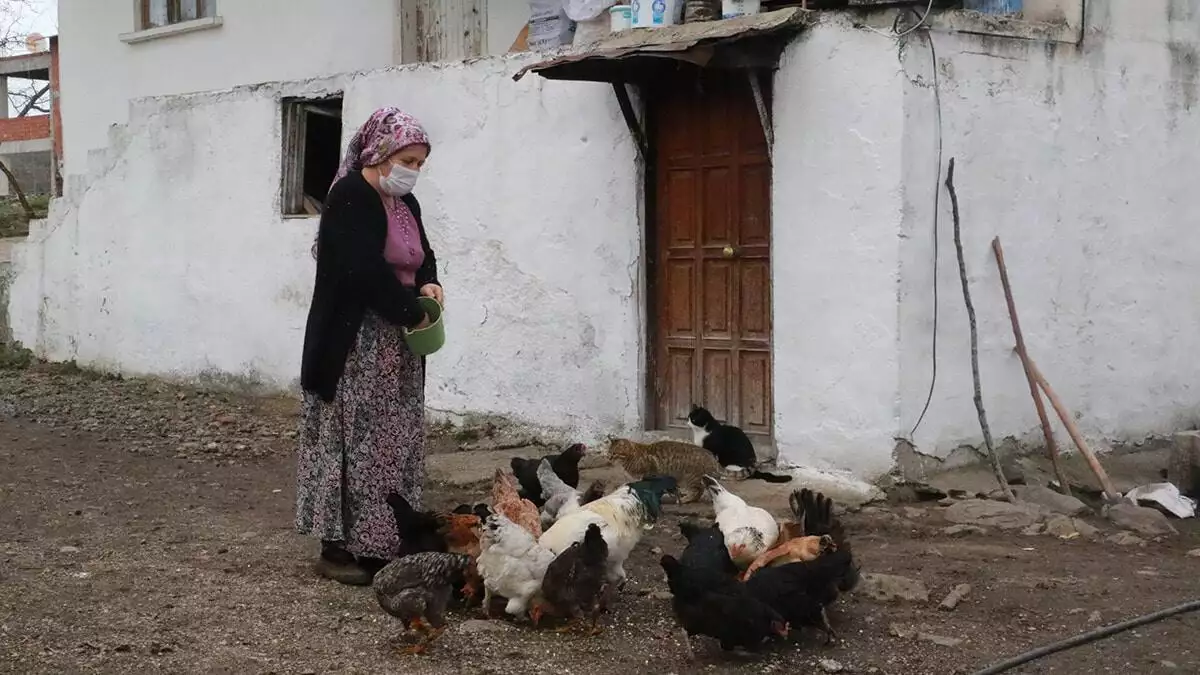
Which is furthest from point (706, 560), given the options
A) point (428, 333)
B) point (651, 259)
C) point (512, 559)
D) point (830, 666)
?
point (651, 259)

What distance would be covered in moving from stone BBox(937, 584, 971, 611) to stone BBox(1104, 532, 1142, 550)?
137 cm

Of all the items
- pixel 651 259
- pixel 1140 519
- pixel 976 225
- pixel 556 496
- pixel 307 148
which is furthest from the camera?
pixel 307 148

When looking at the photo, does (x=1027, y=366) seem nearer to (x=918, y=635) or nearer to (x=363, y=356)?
(x=918, y=635)

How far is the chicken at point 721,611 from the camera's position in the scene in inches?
158

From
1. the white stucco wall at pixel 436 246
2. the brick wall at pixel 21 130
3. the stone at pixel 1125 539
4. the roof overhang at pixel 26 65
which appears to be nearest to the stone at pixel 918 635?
the stone at pixel 1125 539

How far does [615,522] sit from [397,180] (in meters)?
1.56

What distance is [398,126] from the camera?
4.83 metres

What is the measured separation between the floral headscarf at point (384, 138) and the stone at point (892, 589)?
2.46 m

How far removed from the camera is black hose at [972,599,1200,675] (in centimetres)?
396

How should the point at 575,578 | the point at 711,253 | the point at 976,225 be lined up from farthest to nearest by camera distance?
the point at 711,253
the point at 976,225
the point at 575,578

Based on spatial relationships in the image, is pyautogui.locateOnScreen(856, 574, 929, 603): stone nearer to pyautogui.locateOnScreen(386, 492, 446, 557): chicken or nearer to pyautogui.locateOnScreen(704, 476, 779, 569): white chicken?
pyautogui.locateOnScreen(704, 476, 779, 569): white chicken

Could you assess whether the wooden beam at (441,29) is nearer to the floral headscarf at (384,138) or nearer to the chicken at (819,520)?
the floral headscarf at (384,138)

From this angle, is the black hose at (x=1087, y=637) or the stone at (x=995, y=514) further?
the stone at (x=995, y=514)

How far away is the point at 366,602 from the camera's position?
189 inches
